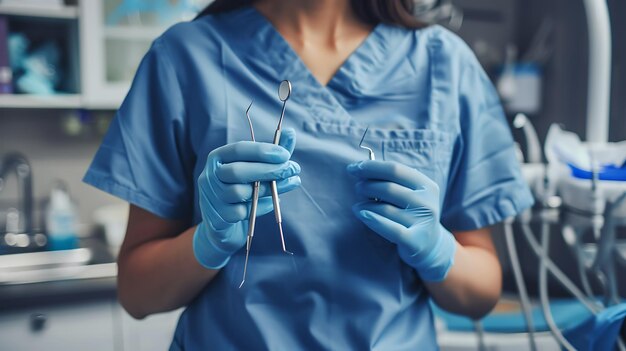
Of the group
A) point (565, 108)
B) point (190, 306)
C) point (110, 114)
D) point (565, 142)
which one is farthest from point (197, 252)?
point (565, 108)

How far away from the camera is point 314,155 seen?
0.79 metres

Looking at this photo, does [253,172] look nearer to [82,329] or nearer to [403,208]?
[403,208]

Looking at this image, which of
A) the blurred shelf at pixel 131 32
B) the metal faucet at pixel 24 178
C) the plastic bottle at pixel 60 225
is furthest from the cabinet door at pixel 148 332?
the blurred shelf at pixel 131 32

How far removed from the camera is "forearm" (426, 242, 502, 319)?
830mm

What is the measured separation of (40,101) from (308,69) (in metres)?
1.33

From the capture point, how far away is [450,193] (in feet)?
2.83

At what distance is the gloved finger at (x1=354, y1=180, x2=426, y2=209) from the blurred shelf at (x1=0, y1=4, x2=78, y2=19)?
1.51 m

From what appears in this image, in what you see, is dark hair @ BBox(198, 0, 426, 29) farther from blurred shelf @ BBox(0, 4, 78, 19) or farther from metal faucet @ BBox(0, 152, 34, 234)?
metal faucet @ BBox(0, 152, 34, 234)

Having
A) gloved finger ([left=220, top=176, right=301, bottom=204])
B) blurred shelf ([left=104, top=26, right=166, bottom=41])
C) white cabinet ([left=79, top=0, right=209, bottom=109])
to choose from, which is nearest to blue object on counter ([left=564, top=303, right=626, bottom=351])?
gloved finger ([left=220, top=176, right=301, bottom=204])

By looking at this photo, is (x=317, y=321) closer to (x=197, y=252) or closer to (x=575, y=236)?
(x=197, y=252)

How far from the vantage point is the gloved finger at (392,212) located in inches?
28.5

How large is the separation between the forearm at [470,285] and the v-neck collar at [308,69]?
245mm

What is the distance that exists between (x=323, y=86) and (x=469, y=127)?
208mm

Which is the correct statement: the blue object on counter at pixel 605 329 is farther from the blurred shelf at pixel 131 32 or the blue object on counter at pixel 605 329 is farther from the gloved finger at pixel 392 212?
the blurred shelf at pixel 131 32
